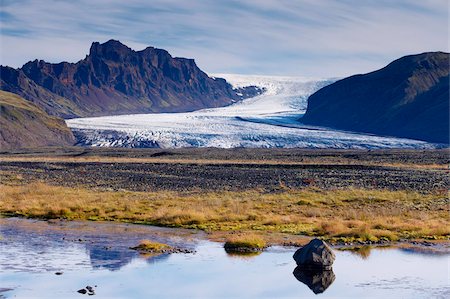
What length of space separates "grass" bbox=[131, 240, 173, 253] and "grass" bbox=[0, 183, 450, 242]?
5623 mm

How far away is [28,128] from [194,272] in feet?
475

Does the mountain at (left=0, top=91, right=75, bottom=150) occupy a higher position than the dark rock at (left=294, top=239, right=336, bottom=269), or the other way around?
the mountain at (left=0, top=91, right=75, bottom=150)

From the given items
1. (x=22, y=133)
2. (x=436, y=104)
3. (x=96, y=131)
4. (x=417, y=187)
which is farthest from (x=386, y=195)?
(x=436, y=104)

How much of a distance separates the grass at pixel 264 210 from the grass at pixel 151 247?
562 cm

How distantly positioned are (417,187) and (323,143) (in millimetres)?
79769

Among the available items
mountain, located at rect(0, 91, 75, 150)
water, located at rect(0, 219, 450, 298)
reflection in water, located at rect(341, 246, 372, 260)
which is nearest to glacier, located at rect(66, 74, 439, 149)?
mountain, located at rect(0, 91, 75, 150)

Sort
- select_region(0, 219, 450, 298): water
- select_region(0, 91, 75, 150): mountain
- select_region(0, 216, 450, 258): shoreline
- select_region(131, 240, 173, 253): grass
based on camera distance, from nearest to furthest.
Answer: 1. select_region(0, 219, 450, 298): water
2. select_region(131, 240, 173, 253): grass
3. select_region(0, 216, 450, 258): shoreline
4. select_region(0, 91, 75, 150): mountain

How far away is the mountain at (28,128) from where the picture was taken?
154750 millimetres

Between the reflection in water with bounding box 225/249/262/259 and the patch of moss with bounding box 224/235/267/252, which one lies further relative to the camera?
the patch of moss with bounding box 224/235/267/252

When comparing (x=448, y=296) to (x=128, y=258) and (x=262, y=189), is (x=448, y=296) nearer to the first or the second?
(x=128, y=258)

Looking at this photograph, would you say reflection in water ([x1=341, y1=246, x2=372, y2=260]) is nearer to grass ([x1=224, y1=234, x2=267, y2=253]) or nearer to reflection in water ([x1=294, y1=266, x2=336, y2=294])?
grass ([x1=224, y1=234, x2=267, y2=253])

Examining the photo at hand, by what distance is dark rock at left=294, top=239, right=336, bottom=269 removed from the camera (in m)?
24.2

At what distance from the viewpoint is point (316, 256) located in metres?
24.3

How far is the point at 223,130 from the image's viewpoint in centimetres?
13762
